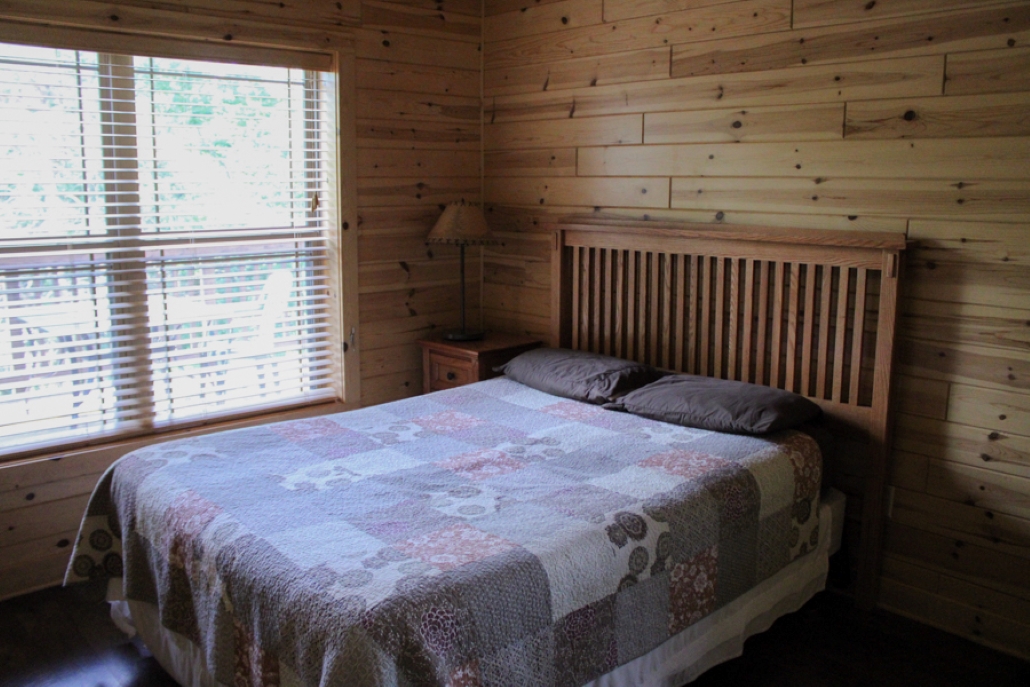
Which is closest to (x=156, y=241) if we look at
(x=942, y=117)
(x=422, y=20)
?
(x=422, y=20)

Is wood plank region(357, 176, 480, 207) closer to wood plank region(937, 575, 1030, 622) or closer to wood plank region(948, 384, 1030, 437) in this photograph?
wood plank region(948, 384, 1030, 437)

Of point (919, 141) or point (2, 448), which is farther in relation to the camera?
point (2, 448)

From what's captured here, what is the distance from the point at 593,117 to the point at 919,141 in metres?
1.42

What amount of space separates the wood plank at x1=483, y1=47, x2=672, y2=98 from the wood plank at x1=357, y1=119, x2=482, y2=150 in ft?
0.75

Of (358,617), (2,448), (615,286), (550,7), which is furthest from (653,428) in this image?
(2,448)

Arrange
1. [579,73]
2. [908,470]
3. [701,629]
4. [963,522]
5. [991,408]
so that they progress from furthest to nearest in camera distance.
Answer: [579,73] < [908,470] < [963,522] < [991,408] < [701,629]

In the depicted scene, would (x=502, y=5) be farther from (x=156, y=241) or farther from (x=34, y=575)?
(x=34, y=575)

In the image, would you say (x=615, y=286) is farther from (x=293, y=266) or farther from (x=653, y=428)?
(x=293, y=266)

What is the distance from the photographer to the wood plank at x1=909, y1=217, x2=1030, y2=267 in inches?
105

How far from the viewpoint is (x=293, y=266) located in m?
3.79

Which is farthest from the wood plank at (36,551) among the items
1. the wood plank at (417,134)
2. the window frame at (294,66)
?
the wood plank at (417,134)

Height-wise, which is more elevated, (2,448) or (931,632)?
(2,448)

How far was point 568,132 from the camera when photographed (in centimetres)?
394

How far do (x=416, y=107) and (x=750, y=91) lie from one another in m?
1.57
